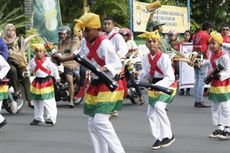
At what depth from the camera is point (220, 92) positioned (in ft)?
32.1

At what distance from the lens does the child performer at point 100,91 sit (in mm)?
7258

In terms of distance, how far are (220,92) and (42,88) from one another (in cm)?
341

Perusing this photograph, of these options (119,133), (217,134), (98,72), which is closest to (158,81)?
(217,134)

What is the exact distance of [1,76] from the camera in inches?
395

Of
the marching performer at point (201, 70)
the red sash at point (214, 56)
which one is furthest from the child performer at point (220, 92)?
the marching performer at point (201, 70)

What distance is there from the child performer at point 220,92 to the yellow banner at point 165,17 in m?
10.6

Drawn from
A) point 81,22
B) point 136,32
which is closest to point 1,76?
point 81,22

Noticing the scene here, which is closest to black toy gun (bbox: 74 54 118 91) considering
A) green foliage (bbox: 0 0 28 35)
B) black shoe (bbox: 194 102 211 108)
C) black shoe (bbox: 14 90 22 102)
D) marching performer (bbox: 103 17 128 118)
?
marching performer (bbox: 103 17 128 118)

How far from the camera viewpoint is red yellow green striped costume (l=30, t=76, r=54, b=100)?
451 inches

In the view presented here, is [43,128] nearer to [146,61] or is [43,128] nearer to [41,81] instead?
[41,81]

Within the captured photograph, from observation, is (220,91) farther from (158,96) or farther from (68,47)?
(68,47)

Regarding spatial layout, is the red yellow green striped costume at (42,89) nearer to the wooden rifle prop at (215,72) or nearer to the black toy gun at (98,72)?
the wooden rifle prop at (215,72)

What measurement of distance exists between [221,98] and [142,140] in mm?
1385

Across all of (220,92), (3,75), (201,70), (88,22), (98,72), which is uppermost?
(88,22)
